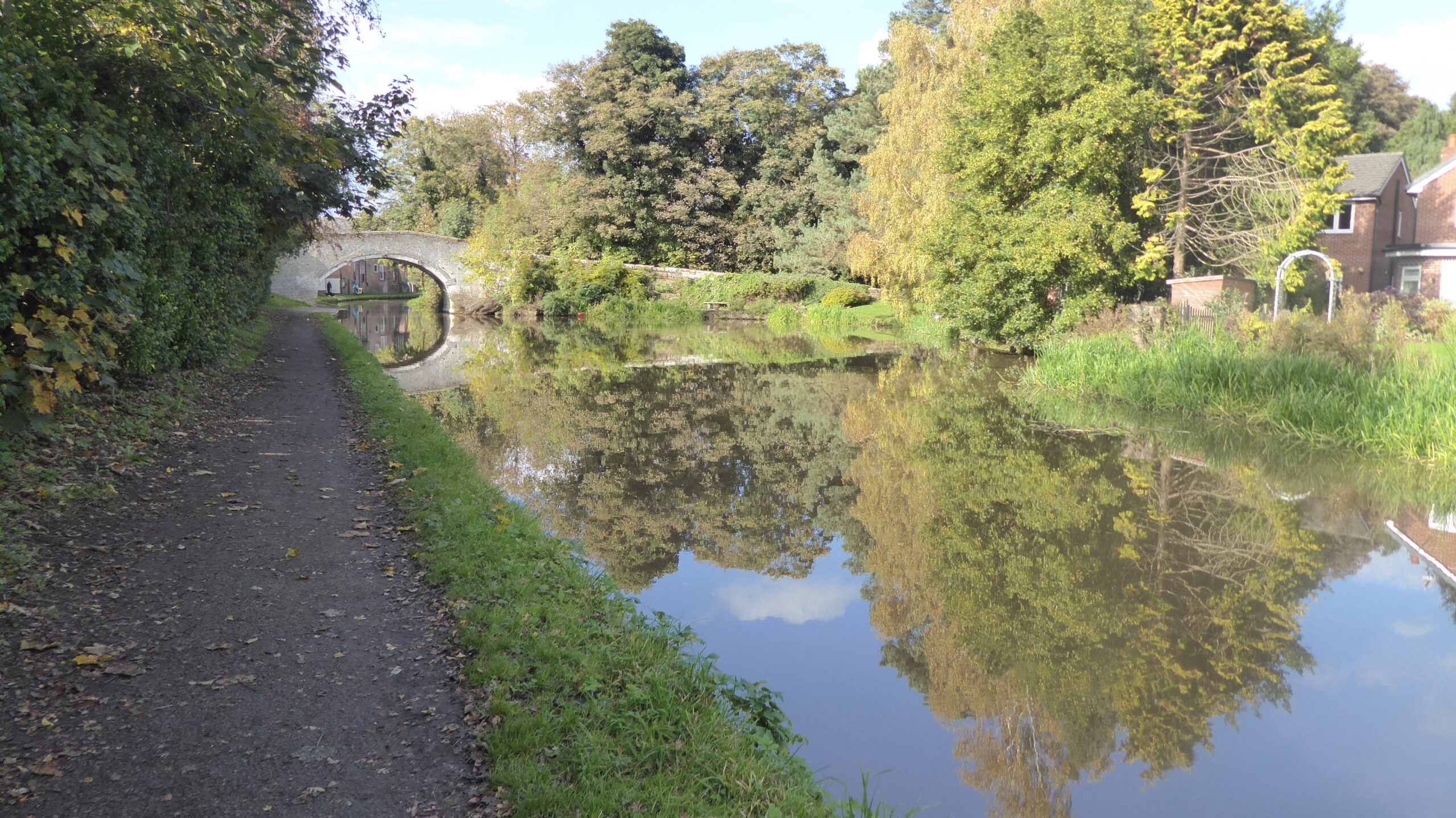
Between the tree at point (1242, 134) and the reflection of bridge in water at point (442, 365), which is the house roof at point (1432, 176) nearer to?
the tree at point (1242, 134)

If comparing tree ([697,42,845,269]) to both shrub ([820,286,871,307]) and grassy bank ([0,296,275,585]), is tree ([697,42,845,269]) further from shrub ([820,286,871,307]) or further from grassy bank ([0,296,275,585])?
grassy bank ([0,296,275,585])

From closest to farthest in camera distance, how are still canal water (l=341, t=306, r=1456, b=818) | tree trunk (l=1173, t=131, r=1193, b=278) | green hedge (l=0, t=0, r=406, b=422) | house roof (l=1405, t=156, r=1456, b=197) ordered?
still canal water (l=341, t=306, r=1456, b=818) < green hedge (l=0, t=0, r=406, b=422) < tree trunk (l=1173, t=131, r=1193, b=278) < house roof (l=1405, t=156, r=1456, b=197)

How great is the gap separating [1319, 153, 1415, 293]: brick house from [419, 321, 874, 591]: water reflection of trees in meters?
20.7

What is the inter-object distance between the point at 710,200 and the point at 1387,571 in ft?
132

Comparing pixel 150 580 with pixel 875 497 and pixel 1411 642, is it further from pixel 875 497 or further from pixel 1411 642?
pixel 1411 642

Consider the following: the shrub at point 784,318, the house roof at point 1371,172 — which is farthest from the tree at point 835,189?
the house roof at point 1371,172

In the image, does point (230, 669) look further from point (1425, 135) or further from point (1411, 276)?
point (1425, 135)

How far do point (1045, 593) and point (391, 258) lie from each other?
42872 millimetres

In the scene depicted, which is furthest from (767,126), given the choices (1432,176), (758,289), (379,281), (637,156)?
(379,281)

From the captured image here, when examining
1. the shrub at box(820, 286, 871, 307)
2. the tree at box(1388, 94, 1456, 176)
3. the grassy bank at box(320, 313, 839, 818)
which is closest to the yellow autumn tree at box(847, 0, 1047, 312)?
the shrub at box(820, 286, 871, 307)

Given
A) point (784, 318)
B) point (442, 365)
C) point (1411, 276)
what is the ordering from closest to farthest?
point (442, 365) < point (1411, 276) < point (784, 318)

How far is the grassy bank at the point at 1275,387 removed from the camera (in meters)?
9.65

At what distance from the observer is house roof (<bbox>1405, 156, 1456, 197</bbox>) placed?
2911cm

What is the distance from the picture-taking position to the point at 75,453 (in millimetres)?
6633
